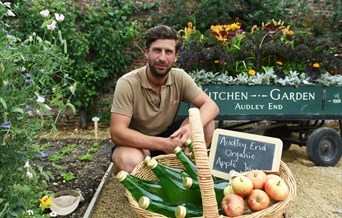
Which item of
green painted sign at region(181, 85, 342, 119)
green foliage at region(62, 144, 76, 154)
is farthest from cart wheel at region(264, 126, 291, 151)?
green foliage at region(62, 144, 76, 154)

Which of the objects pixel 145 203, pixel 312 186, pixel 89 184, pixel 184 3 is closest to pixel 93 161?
pixel 89 184

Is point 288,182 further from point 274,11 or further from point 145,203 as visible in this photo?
point 274,11

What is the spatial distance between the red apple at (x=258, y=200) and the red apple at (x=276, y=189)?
0.07 ft

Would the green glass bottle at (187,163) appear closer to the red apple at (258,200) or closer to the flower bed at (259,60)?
the red apple at (258,200)

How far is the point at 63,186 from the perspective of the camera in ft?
9.98

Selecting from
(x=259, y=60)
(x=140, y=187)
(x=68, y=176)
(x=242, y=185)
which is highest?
(x=259, y=60)

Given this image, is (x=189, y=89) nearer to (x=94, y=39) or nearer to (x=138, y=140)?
(x=138, y=140)

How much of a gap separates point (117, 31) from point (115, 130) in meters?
3.38

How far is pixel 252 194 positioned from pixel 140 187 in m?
0.50

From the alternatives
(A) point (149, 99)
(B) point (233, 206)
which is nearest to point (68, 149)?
(A) point (149, 99)

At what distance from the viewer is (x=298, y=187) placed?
3.27 m

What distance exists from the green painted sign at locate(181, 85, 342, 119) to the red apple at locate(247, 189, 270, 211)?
2068mm

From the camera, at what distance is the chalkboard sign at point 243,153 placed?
1.59 m

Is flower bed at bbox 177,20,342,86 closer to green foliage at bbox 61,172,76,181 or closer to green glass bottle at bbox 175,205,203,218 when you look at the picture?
green foliage at bbox 61,172,76,181
